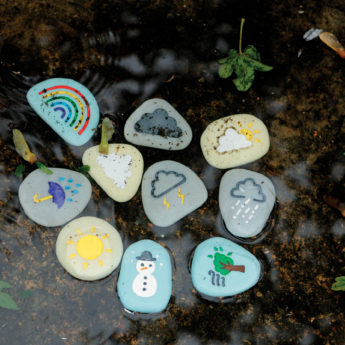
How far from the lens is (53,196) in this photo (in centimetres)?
191

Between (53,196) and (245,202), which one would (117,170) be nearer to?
(53,196)

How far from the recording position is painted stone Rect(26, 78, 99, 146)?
6.57 feet

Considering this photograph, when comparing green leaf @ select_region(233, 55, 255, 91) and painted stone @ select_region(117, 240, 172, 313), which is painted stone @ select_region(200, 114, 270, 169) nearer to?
green leaf @ select_region(233, 55, 255, 91)

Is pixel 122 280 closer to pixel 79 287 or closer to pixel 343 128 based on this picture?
pixel 79 287

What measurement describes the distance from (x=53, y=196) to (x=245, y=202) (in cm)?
84

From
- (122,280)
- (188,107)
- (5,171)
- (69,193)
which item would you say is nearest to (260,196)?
(188,107)

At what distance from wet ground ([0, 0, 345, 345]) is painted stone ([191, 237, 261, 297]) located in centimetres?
8

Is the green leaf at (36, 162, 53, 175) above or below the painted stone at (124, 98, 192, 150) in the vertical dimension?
below

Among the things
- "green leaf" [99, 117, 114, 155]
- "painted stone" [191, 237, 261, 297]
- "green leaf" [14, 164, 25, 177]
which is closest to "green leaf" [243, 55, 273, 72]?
"green leaf" [99, 117, 114, 155]

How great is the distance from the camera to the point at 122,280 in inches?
74.4

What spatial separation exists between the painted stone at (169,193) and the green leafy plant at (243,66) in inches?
20.4

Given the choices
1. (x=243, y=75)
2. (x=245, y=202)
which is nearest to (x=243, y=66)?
(x=243, y=75)

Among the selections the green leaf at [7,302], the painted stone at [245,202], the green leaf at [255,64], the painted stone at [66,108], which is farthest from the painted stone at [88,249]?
the green leaf at [255,64]

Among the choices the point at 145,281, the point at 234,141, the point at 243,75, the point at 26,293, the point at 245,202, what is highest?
the point at 243,75
